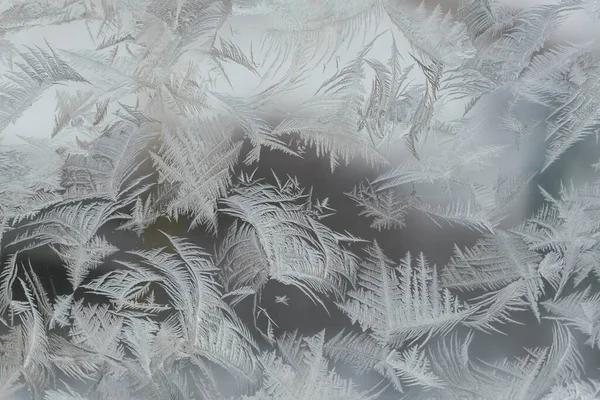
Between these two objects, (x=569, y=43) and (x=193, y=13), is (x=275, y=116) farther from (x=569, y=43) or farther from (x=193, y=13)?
(x=569, y=43)

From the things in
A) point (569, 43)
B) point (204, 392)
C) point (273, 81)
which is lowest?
point (204, 392)

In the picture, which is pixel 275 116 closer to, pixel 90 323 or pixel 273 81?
pixel 273 81

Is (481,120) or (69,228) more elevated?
(481,120)

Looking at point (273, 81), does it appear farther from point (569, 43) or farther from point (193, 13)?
point (569, 43)

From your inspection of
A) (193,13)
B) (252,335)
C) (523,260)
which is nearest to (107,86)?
(193,13)

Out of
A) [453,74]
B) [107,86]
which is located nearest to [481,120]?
[453,74]

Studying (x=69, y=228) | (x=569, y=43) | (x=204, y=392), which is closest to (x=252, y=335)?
(x=204, y=392)

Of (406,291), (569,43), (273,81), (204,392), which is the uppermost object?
(569,43)

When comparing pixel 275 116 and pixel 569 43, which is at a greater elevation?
pixel 569 43
